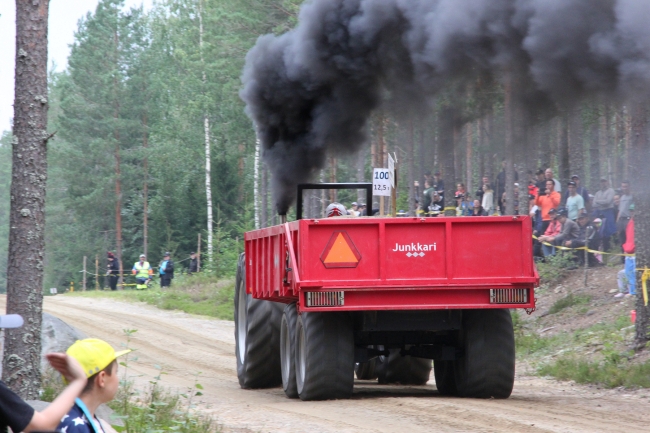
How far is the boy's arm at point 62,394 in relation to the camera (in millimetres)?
3248

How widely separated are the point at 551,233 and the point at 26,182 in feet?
39.9

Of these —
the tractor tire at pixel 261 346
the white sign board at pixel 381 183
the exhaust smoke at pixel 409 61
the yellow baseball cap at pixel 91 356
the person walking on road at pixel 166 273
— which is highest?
the exhaust smoke at pixel 409 61

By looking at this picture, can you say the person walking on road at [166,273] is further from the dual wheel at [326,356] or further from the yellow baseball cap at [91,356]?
the yellow baseball cap at [91,356]

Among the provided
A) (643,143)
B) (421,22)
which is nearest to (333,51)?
(421,22)

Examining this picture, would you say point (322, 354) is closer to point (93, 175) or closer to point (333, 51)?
point (333, 51)

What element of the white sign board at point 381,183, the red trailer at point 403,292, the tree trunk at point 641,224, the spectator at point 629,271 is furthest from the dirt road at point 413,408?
the spectator at point 629,271

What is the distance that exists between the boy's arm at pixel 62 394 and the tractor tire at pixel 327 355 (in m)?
5.82

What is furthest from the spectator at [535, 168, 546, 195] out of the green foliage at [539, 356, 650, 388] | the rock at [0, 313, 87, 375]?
the rock at [0, 313, 87, 375]

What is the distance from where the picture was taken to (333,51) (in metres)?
12.5

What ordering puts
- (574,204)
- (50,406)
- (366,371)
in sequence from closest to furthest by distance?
1. (50,406)
2. (366,371)
3. (574,204)

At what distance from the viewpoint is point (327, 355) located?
9.11 metres

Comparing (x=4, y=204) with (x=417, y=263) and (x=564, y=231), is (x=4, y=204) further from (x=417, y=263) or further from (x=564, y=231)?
(x=417, y=263)

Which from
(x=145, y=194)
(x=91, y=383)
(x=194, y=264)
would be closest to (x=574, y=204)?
(x=91, y=383)

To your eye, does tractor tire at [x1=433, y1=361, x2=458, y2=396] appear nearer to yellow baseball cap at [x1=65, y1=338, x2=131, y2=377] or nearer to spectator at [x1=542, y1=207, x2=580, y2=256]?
yellow baseball cap at [x1=65, y1=338, x2=131, y2=377]
